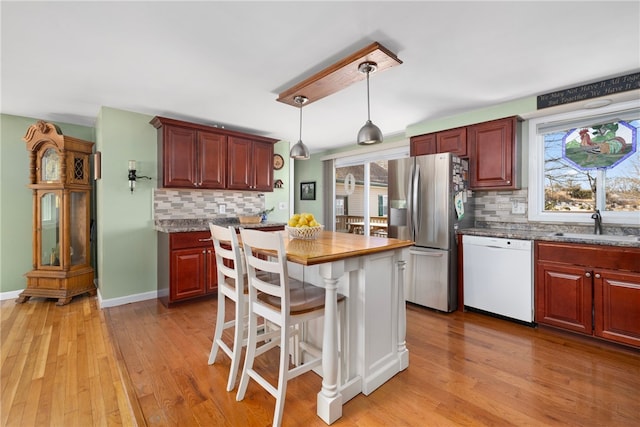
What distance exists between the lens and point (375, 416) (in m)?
1.65

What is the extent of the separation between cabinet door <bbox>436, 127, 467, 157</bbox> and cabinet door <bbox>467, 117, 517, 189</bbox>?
0.06 metres

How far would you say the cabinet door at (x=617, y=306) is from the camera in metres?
2.28

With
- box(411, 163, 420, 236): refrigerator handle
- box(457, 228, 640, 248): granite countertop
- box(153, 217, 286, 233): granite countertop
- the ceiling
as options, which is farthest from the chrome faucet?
box(153, 217, 286, 233): granite countertop

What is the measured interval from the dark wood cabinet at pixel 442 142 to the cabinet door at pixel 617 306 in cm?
177

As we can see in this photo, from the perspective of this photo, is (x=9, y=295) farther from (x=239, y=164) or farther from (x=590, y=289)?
(x=590, y=289)

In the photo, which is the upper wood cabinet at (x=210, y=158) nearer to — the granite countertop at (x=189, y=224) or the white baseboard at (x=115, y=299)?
the granite countertop at (x=189, y=224)

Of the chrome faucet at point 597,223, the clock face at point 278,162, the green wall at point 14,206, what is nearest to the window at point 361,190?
the clock face at point 278,162

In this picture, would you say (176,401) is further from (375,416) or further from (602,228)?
(602,228)

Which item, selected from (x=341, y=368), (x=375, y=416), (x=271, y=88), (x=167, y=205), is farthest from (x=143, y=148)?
(x=375, y=416)

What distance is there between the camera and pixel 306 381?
1983mm

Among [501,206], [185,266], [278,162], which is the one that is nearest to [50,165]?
[185,266]

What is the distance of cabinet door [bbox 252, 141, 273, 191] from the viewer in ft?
14.3

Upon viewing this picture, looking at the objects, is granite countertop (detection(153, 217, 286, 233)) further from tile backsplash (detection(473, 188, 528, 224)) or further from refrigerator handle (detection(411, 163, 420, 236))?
tile backsplash (detection(473, 188, 528, 224))

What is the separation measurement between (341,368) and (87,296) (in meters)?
3.60
